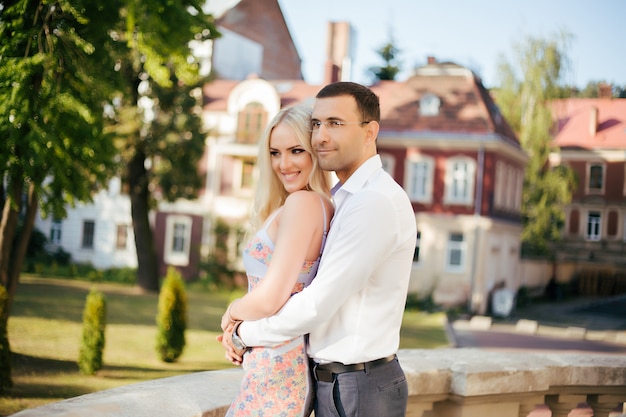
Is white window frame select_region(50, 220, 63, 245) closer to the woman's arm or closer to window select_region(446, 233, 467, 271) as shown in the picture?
window select_region(446, 233, 467, 271)

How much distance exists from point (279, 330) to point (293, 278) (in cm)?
21

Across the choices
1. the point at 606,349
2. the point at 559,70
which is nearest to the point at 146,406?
the point at 606,349

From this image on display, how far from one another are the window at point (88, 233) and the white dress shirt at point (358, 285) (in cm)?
3655

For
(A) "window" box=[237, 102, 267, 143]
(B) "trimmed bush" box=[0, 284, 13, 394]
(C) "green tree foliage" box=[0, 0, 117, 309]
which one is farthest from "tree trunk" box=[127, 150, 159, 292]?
(B) "trimmed bush" box=[0, 284, 13, 394]

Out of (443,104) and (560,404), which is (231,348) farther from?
(443,104)

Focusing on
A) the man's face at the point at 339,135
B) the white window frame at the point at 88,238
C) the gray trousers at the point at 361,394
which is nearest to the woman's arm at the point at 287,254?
the man's face at the point at 339,135

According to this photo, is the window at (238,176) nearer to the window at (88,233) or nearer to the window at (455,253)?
the window at (88,233)

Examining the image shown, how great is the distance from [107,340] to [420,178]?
19.9 m

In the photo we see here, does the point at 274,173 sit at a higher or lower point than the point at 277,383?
higher

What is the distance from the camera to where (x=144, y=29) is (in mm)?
9461

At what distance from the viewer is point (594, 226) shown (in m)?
43.9

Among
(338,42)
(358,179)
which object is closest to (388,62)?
(338,42)

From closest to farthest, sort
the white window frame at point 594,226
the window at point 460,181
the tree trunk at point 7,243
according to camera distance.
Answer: the tree trunk at point 7,243
the window at point 460,181
the white window frame at point 594,226

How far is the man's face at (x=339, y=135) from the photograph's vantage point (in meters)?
2.96
